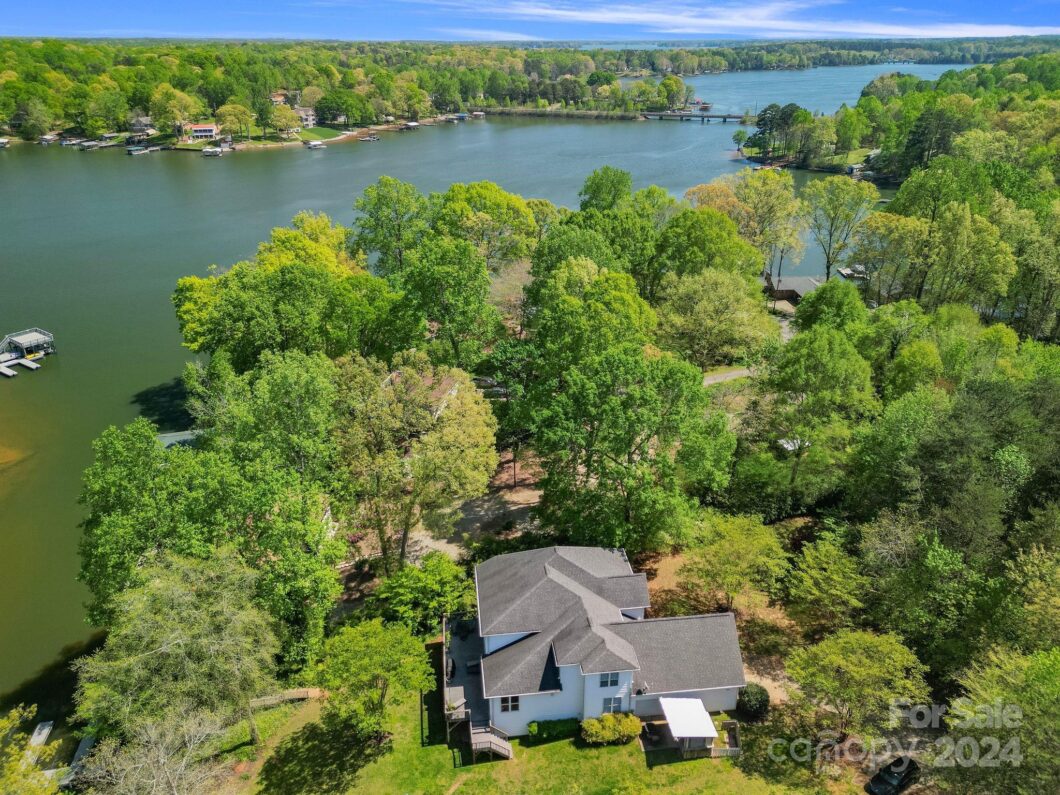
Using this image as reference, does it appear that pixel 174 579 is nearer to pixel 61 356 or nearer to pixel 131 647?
pixel 131 647

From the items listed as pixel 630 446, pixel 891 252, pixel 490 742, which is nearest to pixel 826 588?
pixel 630 446

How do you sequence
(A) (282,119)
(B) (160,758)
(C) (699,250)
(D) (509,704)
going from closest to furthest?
(B) (160,758) → (D) (509,704) → (C) (699,250) → (A) (282,119)

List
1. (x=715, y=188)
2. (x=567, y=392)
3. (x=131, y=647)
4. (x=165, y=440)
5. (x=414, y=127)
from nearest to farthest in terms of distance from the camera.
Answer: (x=131, y=647), (x=567, y=392), (x=165, y=440), (x=715, y=188), (x=414, y=127)

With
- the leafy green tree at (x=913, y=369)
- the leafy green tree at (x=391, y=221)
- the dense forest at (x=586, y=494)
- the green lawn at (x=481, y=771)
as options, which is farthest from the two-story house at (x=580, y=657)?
the leafy green tree at (x=391, y=221)

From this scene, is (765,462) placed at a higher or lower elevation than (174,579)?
lower

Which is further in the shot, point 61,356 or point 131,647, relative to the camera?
point 61,356

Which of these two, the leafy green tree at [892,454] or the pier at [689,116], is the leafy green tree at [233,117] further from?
the leafy green tree at [892,454]

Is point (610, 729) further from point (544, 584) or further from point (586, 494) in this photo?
point (586, 494)

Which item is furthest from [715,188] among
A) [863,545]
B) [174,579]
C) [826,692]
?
[174,579]
